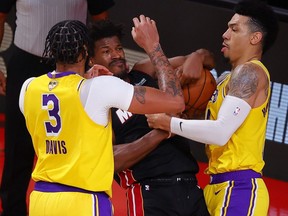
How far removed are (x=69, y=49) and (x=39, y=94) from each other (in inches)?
12.0

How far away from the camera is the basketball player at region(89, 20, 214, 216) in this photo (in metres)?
5.26

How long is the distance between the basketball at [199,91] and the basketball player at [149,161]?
67mm

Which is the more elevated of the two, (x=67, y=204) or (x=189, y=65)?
(x=189, y=65)

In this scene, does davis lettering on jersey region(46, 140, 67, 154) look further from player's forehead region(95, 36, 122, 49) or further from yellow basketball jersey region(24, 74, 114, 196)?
player's forehead region(95, 36, 122, 49)

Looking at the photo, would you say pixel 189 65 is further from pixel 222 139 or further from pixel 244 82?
pixel 222 139

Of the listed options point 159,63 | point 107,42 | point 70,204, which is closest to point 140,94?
point 159,63

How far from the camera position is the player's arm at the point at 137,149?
17.1 ft

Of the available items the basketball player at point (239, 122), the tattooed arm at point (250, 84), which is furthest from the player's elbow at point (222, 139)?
the tattooed arm at point (250, 84)

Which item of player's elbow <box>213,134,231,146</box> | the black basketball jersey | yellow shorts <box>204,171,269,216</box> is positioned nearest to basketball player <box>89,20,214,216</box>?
the black basketball jersey

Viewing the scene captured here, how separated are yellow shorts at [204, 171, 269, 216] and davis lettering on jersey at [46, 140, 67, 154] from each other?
1081mm

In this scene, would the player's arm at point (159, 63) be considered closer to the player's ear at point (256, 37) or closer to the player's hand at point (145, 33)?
the player's hand at point (145, 33)

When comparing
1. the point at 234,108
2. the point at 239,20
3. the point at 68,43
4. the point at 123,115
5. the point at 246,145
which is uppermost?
the point at 239,20

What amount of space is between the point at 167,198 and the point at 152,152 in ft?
1.03

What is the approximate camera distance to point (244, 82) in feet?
16.2
